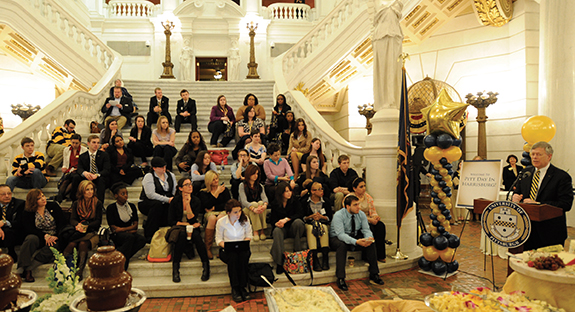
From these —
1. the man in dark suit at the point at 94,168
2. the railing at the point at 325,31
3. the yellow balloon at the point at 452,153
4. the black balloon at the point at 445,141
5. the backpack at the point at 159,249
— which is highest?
the railing at the point at 325,31

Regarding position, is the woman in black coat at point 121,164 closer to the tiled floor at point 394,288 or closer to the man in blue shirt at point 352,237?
the tiled floor at point 394,288

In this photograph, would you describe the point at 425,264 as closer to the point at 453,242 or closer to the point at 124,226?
the point at 453,242

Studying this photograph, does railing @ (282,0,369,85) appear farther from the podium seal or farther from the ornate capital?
the podium seal

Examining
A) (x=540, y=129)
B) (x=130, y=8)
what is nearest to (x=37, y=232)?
(x=540, y=129)

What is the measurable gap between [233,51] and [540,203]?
12775 millimetres

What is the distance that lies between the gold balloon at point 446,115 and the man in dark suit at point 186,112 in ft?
17.3

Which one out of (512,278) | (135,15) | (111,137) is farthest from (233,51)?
(512,278)

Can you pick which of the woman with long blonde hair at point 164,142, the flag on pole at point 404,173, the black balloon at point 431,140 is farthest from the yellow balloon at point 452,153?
the woman with long blonde hair at point 164,142

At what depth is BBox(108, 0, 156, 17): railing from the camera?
1523cm

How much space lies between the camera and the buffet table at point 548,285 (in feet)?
8.38

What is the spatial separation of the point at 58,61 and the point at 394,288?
9777mm

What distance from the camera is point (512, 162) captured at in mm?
8109

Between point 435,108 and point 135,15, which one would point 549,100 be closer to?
point 435,108

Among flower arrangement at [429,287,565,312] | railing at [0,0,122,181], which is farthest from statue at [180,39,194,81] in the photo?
flower arrangement at [429,287,565,312]
